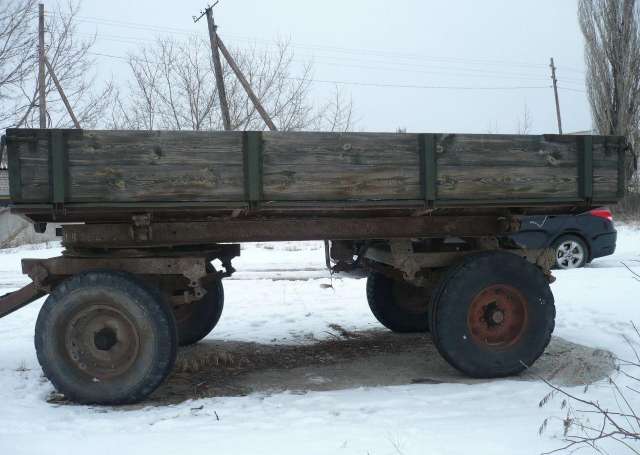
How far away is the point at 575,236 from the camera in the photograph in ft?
35.9

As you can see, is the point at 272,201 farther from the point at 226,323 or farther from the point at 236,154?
the point at 226,323

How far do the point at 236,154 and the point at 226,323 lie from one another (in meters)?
3.32

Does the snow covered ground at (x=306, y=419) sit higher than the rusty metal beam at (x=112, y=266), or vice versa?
the rusty metal beam at (x=112, y=266)

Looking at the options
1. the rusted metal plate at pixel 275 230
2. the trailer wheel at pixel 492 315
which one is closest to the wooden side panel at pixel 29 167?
the rusted metal plate at pixel 275 230

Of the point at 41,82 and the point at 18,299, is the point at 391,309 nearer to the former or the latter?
the point at 18,299

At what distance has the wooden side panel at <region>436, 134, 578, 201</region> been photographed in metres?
4.35

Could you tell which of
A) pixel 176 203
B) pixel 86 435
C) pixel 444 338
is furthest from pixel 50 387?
pixel 444 338

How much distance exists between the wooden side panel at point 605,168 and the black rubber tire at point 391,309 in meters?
2.15

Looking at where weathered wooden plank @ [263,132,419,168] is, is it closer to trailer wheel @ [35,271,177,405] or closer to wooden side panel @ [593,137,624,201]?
trailer wheel @ [35,271,177,405]

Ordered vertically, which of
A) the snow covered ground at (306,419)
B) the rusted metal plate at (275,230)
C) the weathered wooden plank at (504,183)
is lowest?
the snow covered ground at (306,419)

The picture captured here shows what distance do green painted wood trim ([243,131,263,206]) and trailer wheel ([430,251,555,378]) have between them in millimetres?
1634

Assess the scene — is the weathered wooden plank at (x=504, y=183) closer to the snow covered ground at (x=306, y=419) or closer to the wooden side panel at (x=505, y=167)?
the wooden side panel at (x=505, y=167)

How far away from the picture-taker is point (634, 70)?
23359mm

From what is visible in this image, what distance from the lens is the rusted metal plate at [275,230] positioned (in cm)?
432
